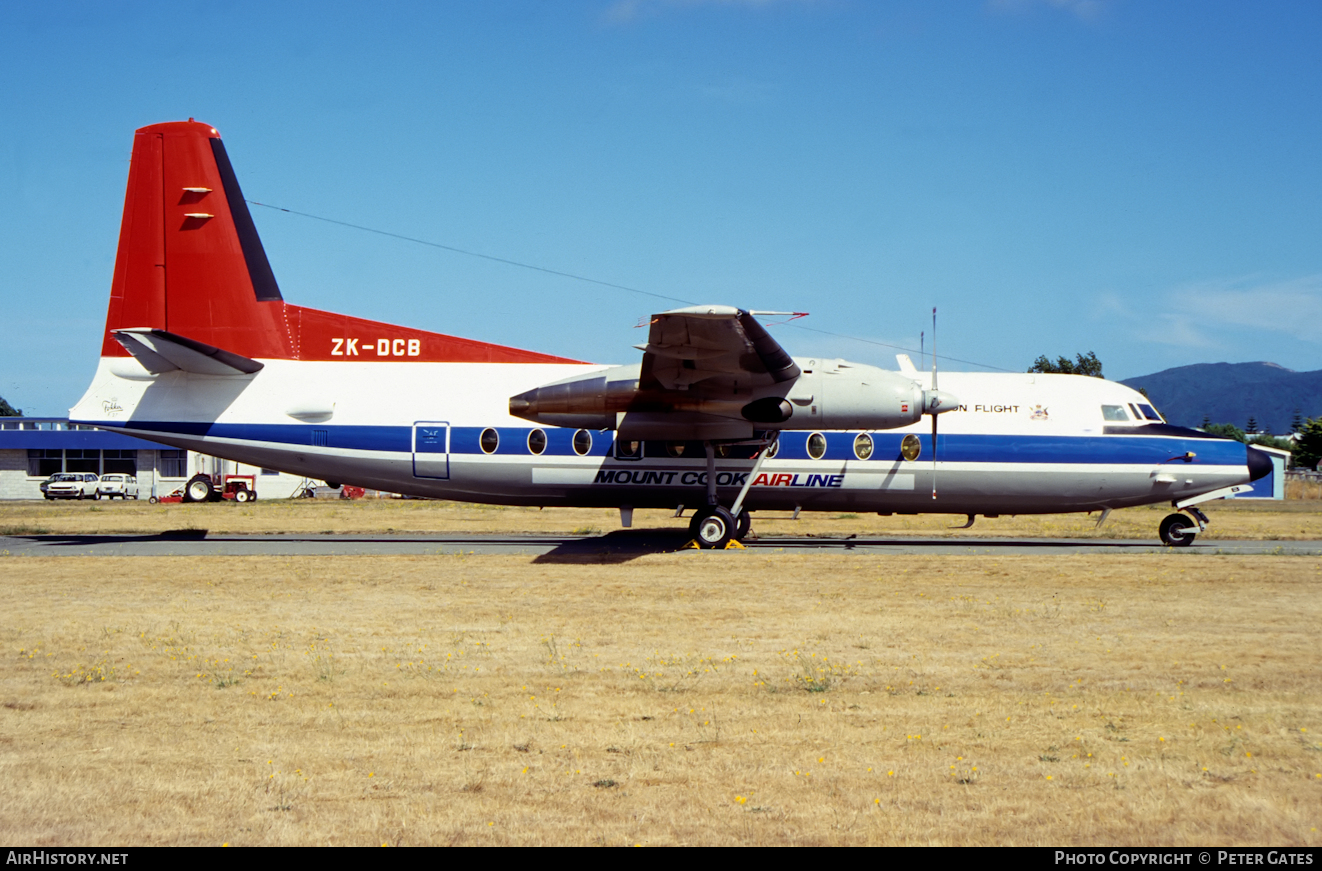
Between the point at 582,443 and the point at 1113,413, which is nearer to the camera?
the point at 582,443

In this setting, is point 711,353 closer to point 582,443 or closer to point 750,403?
point 750,403

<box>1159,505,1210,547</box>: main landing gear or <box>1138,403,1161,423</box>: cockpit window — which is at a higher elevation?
<box>1138,403,1161,423</box>: cockpit window

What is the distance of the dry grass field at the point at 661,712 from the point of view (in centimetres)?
573

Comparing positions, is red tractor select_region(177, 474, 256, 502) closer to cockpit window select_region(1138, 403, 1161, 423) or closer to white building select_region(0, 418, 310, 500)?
white building select_region(0, 418, 310, 500)

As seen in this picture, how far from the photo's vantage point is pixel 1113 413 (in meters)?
20.4

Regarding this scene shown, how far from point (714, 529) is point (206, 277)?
37.0ft

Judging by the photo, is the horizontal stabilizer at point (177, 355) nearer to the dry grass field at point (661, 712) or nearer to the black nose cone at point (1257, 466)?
the dry grass field at point (661, 712)

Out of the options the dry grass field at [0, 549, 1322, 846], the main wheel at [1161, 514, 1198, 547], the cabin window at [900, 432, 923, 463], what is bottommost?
the dry grass field at [0, 549, 1322, 846]

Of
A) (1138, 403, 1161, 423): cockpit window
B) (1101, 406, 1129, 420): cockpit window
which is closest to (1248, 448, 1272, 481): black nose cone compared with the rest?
(1138, 403, 1161, 423): cockpit window

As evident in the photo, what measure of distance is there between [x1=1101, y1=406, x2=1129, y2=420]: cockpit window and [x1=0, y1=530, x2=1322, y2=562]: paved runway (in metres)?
2.65

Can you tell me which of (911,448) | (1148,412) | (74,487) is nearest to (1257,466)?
(1148,412)

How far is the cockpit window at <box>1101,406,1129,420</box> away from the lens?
20.4 meters

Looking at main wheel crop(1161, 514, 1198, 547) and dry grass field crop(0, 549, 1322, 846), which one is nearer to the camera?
dry grass field crop(0, 549, 1322, 846)

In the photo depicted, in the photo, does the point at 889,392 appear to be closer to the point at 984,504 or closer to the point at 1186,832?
the point at 984,504
